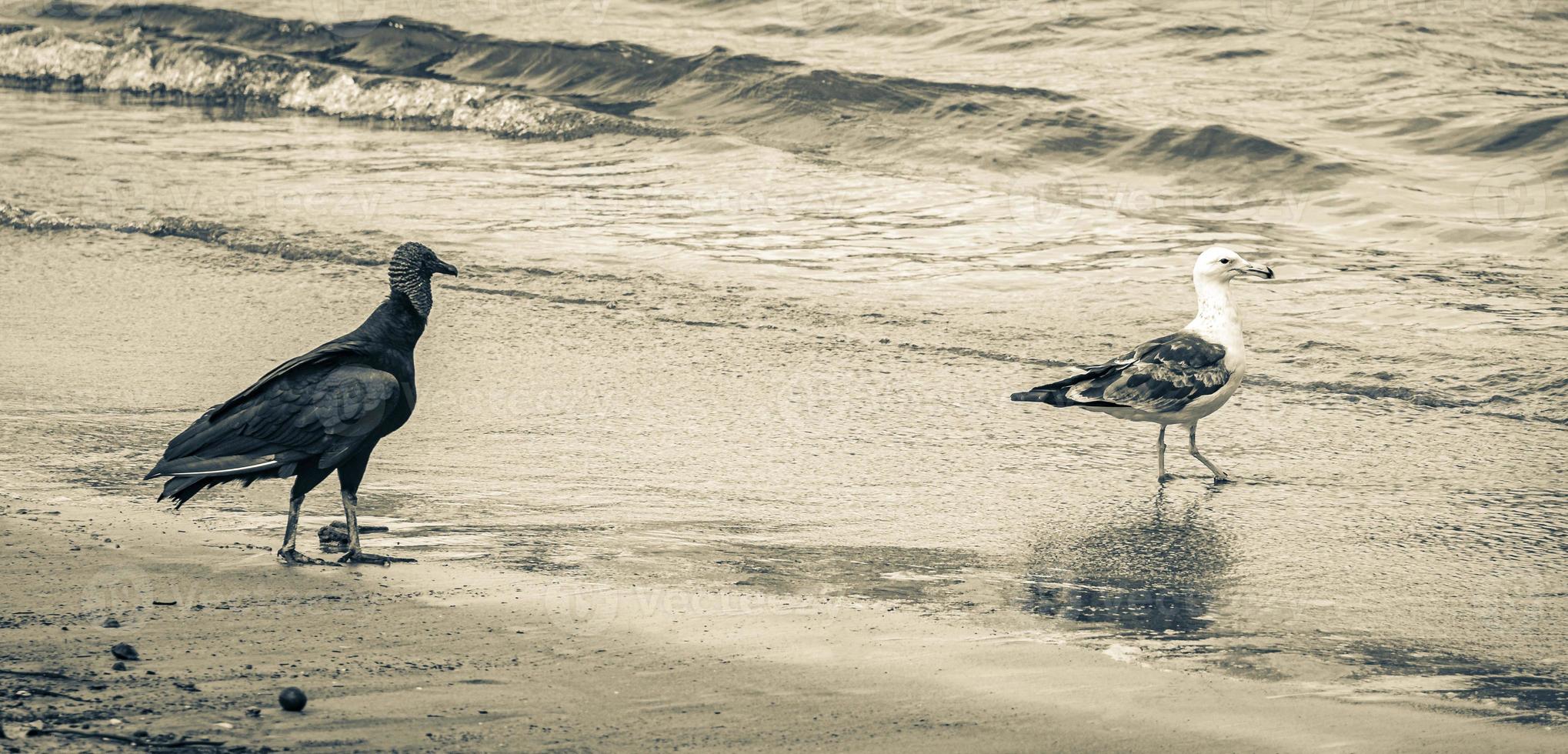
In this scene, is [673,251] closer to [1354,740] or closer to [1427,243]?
[1427,243]

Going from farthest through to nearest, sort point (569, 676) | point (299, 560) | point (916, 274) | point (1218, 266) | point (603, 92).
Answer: point (603, 92) → point (916, 274) → point (1218, 266) → point (299, 560) → point (569, 676)

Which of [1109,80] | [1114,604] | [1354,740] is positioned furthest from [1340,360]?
[1109,80]

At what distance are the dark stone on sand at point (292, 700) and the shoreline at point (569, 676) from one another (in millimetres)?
21

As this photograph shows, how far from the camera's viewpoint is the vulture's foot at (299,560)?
17.4 ft

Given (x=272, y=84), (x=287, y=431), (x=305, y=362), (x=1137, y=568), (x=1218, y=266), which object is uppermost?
(x=272, y=84)

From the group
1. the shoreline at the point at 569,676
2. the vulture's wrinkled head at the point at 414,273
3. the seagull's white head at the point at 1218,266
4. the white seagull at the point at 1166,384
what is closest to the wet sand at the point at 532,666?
the shoreline at the point at 569,676

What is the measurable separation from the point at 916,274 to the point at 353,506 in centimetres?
560

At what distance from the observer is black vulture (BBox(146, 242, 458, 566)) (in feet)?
17.0

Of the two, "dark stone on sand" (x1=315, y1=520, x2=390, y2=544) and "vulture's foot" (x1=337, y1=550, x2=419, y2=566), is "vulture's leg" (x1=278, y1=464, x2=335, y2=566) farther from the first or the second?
"dark stone on sand" (x1=315, y1=520, x2=390, y2=544)

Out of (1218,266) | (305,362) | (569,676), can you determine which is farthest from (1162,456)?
(305,362)

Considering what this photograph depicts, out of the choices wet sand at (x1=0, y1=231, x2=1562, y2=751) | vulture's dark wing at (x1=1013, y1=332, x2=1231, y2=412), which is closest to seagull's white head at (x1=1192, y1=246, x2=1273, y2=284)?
vulture's dark wing at (x1=1013, y1=332, x2=1231, y2=412)

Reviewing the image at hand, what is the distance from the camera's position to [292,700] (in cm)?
406

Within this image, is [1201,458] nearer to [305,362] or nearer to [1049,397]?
[1049,397]

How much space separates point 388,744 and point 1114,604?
2.38 m
